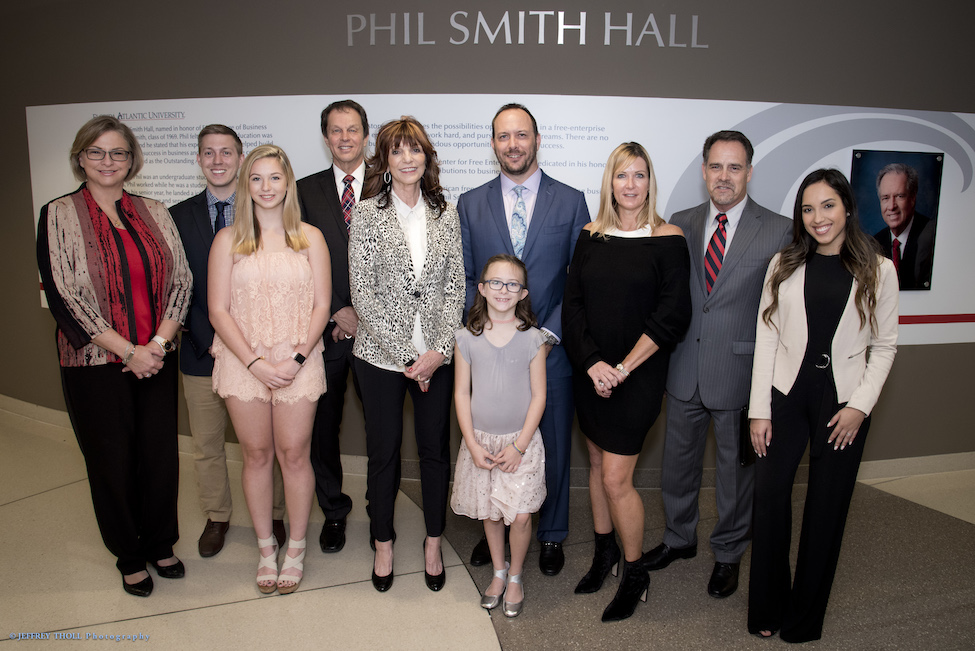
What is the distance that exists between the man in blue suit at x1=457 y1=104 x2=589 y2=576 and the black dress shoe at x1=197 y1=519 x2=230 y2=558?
1317 millimetres

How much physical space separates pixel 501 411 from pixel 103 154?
6.35ft

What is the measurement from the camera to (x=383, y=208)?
236cm

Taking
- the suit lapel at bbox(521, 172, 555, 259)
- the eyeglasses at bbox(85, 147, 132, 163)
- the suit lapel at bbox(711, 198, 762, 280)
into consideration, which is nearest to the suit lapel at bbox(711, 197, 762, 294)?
the suit lapel at bbox(711, 198, 762, 280)

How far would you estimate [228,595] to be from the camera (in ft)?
8.21

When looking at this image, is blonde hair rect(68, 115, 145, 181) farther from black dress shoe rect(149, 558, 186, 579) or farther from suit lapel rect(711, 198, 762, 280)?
suit lapel rect(711, 198, 762, 280)

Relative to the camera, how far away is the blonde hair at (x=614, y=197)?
2256 millimetres

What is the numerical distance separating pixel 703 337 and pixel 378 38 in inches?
102

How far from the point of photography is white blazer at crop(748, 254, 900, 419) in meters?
2.00

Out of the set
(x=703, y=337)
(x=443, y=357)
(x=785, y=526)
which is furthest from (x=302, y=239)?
(x=785, y=526)

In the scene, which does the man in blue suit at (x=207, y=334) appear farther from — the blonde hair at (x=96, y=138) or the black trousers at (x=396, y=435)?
the black trousers at (x=396, y=435)

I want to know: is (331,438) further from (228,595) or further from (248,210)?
(248,210)

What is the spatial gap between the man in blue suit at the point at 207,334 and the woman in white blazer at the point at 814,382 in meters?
2.33

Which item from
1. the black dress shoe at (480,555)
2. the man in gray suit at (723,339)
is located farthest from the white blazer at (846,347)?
the black dress shoe at (480,555)

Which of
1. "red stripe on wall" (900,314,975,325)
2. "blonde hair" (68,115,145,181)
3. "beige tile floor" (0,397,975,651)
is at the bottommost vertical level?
"beige tile floor" (0,397,975,651)
